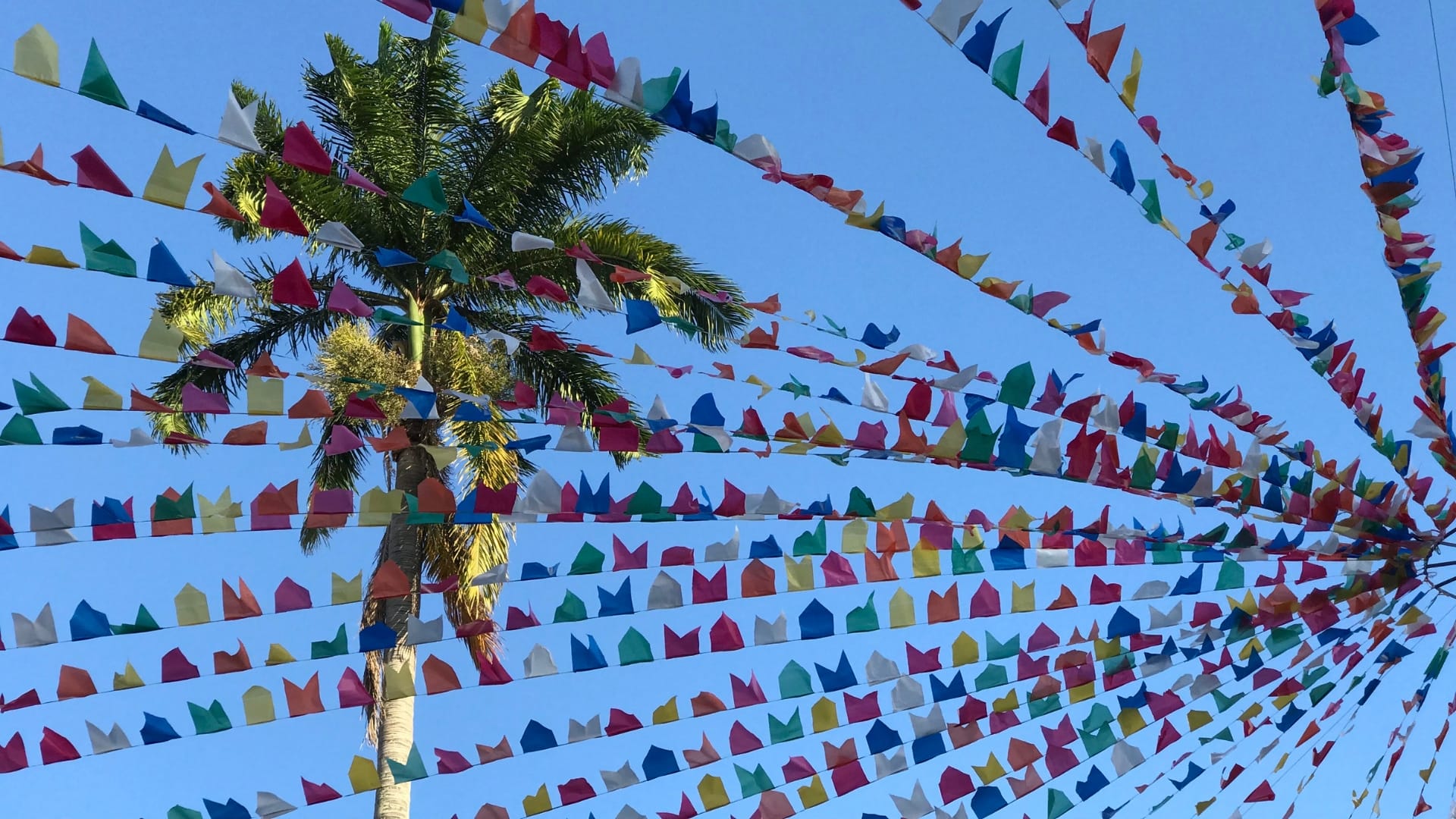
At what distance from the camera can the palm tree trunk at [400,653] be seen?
8523 mm

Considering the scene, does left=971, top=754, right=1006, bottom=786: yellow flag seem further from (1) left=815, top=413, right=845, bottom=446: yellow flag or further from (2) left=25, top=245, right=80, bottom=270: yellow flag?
(2) left=25, top=245, right=80, bottom=270: yellow flag

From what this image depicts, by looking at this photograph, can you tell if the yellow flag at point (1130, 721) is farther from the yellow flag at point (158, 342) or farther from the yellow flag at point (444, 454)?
the yellow flag at point (158, 342)

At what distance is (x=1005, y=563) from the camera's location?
492cm

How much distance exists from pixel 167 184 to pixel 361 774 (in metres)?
2.01

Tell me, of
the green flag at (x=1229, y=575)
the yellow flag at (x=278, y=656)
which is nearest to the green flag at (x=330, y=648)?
the yellow flag at (x=278, y=656)

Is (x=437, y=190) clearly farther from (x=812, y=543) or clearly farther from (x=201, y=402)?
(x=812, y=543)

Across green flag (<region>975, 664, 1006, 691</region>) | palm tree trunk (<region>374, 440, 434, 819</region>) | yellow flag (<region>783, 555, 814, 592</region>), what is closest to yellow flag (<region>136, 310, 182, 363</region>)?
yellow flag (<region>783, 555, 814, 592</region>)

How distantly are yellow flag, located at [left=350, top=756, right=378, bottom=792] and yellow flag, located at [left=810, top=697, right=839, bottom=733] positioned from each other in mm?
1585

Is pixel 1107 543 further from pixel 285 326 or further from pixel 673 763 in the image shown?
pixel 285 326

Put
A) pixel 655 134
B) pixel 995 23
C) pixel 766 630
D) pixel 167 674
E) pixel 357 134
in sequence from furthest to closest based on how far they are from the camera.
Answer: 1. pixel 655 134
2. pixel 357 134
3. pixel 766 630
4. pixel 167 674
5. pixel 995 23

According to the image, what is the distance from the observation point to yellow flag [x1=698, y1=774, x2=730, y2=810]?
5.04m

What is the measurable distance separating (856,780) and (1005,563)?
1.03 metres

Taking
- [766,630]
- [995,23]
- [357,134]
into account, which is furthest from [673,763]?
[357,134]

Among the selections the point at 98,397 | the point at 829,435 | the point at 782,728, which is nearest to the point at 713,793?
the point at 782,728
